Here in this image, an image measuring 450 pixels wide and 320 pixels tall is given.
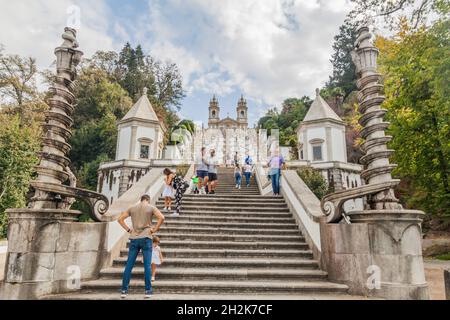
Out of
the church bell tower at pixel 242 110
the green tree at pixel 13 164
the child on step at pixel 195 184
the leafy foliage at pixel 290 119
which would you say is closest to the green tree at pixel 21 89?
the green tree at pixel 13 164

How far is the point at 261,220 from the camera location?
742 cm

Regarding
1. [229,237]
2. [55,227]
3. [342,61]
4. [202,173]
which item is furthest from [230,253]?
[342,61]

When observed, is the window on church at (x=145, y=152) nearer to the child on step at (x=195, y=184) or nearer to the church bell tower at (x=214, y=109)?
the child on step at (x=195, y=184)

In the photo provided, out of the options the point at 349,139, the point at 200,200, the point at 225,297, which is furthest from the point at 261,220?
the point at 349,139

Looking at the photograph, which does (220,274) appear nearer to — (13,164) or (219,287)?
(219,287)

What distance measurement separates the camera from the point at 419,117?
1085cm

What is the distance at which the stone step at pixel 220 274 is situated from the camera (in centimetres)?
497

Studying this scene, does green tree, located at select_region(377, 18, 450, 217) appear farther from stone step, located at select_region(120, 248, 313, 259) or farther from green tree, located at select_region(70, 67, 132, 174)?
green tree, located at select_region(70, 67, 132, 174)

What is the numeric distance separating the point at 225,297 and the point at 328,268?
2.13 m

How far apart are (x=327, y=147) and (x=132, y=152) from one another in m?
19.7

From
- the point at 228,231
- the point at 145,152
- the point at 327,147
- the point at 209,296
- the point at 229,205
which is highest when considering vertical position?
the point at 327,147

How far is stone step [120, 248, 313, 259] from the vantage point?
5.75m

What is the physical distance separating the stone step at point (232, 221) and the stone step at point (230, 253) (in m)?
1.25

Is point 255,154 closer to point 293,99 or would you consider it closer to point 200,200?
point 200,200
